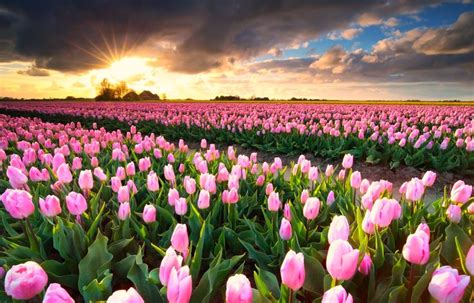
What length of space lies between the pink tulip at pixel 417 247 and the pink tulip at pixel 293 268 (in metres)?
0.57

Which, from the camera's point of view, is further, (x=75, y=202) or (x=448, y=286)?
(x=75, y=202)

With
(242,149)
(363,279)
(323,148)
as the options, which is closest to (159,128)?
(242,149)

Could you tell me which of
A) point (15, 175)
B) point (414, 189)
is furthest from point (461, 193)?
point (15, 175)

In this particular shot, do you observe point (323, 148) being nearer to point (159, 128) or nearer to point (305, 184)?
point (305, 184)

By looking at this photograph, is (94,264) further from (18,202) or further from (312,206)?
(312,206)

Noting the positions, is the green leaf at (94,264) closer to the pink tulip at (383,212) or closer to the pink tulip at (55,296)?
the pink tulip at (55,296)

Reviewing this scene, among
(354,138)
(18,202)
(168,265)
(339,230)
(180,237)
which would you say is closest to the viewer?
(168,265)

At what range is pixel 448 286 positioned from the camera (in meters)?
1.38

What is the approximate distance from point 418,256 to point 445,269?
216 mm

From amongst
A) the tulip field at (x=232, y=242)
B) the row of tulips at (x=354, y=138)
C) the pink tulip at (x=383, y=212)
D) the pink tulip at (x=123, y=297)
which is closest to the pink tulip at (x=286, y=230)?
the tulip field at (x=232, y=242)

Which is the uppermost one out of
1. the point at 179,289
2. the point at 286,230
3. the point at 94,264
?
the point at 179,289

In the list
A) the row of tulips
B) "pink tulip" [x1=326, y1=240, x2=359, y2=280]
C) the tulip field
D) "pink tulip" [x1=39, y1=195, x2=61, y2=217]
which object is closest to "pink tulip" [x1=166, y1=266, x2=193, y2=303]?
the tulip field

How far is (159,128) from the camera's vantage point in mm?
14969

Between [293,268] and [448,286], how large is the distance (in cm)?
58
